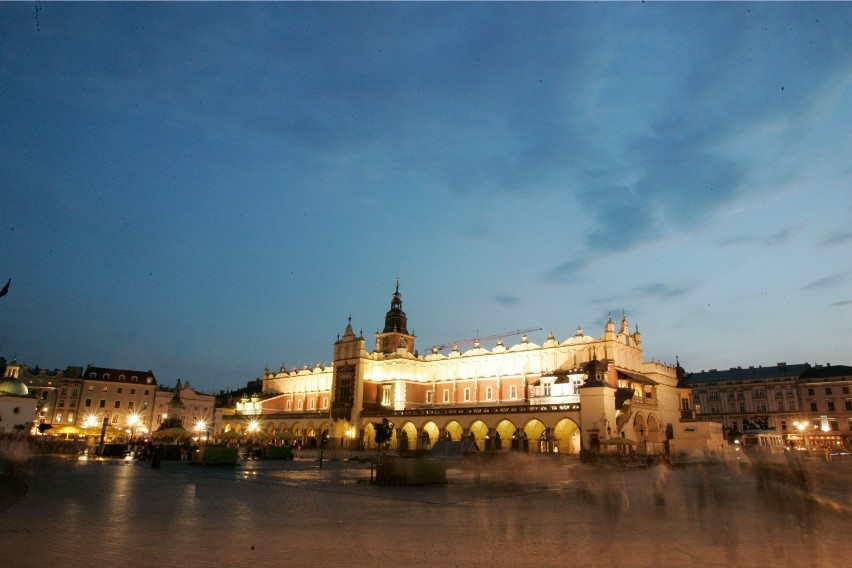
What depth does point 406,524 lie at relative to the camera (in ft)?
42.0

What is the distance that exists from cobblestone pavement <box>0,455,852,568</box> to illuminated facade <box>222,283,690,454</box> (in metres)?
28.0

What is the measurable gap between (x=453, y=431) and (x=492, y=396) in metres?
9.48

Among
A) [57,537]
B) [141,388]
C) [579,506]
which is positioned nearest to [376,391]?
[141,388]

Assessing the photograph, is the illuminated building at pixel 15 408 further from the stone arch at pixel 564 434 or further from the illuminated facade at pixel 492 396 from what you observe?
the stone arch at pixel 564 434

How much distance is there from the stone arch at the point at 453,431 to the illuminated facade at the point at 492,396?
0.10 metres

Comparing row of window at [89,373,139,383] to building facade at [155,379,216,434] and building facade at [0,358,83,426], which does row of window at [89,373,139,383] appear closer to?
building facade at [0,358,83,426]

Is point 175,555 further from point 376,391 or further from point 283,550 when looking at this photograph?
point 376,391

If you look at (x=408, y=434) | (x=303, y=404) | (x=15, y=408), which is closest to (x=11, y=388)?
(x=15, y=408)

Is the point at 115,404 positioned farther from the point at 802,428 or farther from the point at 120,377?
the point at 802,428

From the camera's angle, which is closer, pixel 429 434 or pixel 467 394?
pixel 429 434

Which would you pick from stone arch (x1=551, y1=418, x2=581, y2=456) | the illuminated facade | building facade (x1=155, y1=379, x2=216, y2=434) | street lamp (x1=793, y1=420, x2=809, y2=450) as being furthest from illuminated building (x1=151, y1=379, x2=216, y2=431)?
street lamp (x1=793, y1=420, x2=809, y2=450)

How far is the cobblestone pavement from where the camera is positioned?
9.23m

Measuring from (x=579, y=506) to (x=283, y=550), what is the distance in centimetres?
1016

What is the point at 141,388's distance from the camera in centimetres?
9375
